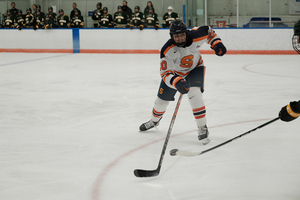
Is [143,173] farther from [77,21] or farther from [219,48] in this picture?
[77,21]

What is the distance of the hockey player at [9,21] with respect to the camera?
12427 mm

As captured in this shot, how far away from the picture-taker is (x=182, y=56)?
9.44ft

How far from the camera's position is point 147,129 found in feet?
10.6

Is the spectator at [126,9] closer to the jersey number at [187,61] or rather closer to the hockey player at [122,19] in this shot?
the hockey player at [122,19]

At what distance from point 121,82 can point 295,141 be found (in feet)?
11.6

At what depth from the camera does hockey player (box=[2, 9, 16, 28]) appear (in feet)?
40.8

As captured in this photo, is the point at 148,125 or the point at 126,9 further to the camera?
the point at 126,9

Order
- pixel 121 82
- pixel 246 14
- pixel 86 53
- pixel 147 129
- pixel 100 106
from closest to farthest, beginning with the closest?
1. pixel 147 129
2. pixel 100 106
3. pixel 121 82
4. pixel 246 14
5. pixel 86 53

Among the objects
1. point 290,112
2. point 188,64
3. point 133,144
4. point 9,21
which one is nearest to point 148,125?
point 133,144

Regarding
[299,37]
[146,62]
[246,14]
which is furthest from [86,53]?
[299,37]

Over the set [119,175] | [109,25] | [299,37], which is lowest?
[119,175]

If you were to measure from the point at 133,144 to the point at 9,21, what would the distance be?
1109 cm

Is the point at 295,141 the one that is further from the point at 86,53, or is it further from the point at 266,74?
the point at 86,53

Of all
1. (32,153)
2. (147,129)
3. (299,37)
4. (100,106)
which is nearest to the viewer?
(299,37)
